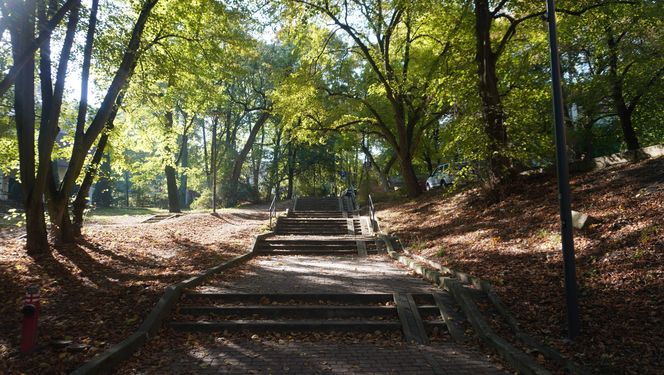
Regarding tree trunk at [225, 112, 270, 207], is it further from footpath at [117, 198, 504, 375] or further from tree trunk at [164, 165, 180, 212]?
footpath at [117, 198, 504, 375]

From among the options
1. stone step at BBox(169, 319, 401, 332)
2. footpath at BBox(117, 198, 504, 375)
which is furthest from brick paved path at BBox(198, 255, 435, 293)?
stone step at BBox(169, 319, 401, 332)

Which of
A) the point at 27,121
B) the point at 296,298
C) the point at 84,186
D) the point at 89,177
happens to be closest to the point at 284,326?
the point at 296,298

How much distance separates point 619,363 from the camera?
4.02 meters

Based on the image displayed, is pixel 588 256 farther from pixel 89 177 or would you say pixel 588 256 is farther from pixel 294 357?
pixel 89 177

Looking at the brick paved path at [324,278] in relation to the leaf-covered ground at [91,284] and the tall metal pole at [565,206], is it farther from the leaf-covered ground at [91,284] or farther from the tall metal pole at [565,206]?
the tall metal pole at [565,206]

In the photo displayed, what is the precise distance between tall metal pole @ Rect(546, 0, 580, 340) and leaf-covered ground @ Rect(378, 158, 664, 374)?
0.30 metres

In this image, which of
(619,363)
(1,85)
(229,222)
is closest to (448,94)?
(619,363)

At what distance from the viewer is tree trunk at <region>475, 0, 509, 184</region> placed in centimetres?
1192

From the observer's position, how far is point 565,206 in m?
4.69

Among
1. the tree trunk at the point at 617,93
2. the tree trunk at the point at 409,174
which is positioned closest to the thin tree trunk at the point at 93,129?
the tree trunk at the point at 409,174

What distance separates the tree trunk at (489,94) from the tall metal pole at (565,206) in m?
7.28

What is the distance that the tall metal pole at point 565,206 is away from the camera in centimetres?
465

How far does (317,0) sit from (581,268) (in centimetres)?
1417

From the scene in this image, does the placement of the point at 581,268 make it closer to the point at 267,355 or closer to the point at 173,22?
the point at 267,355
